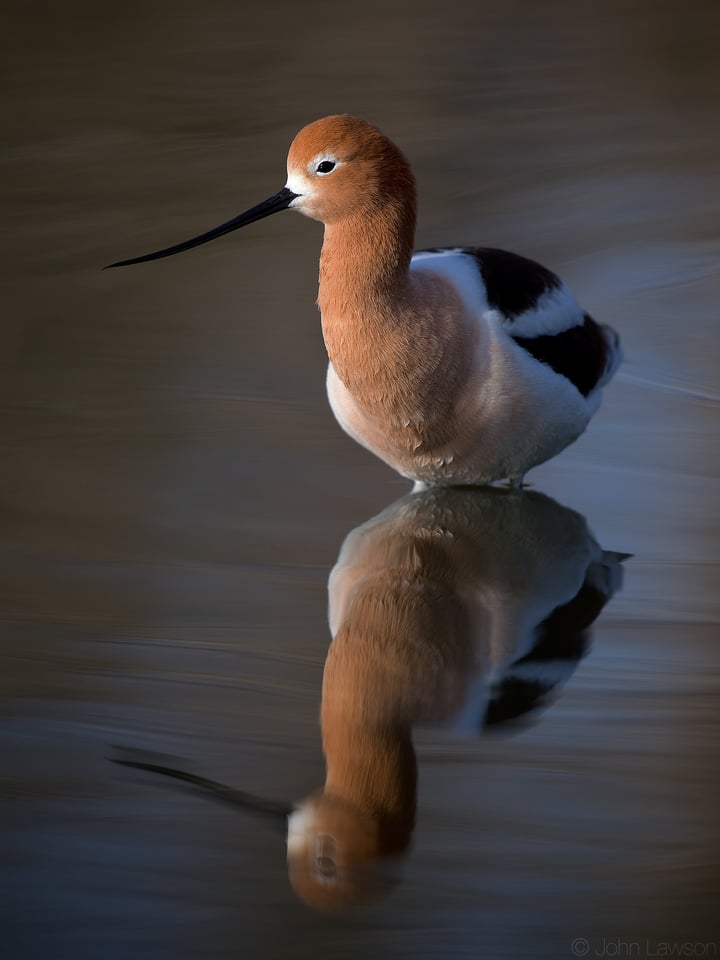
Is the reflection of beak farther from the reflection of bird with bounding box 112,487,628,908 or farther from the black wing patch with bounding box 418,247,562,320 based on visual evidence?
the black wing patch with bounding box 418,247,562,320

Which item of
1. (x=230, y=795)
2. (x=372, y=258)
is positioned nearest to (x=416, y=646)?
(x=230, y=795)

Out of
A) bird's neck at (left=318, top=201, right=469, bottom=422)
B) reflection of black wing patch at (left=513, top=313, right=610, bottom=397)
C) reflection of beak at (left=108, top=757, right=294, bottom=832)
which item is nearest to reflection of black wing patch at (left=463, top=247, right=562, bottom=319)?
reflection of black wing patch at (left=513, top=313, right=610, bottom=397)

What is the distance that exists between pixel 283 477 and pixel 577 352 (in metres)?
1.00

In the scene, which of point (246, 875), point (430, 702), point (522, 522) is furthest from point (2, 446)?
point (246, 875)

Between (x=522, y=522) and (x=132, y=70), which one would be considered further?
(x=132, y=70)

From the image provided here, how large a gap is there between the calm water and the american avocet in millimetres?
259

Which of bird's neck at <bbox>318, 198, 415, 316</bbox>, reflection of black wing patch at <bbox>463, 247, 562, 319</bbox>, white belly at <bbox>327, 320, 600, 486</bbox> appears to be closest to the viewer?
bird's neck at <bbox>318, 198, 415, 316</bbox>

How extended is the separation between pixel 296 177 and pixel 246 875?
2.16 metres

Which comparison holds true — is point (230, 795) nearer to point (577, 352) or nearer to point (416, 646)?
point (416, 646)

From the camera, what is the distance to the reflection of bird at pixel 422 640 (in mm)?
2961

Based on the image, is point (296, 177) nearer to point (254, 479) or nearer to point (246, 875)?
point (254, 479)

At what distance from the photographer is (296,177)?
4293 millimetres

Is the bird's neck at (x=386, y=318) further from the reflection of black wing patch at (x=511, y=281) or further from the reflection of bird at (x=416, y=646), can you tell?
the reflection of bird at (x=416, y=646)

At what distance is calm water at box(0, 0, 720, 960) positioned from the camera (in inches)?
110
